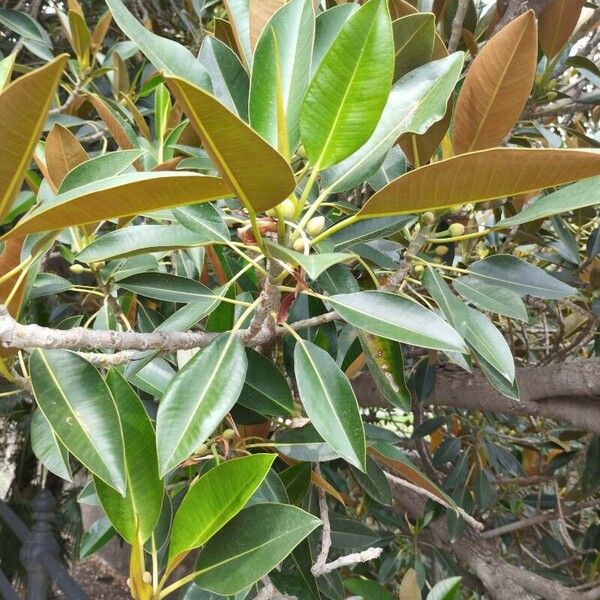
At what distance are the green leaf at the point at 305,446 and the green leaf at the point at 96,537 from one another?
291 mm

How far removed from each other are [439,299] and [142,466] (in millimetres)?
379

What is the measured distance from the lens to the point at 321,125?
0.47 metres

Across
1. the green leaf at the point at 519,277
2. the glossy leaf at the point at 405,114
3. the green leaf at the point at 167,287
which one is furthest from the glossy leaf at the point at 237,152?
the green leaf at the point at 519,277

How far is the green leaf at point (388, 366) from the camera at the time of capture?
68 cm

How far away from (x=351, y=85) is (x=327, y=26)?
228mm

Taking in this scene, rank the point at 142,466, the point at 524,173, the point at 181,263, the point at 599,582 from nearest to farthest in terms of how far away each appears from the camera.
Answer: the point at 524,173 → the point at 142,466 → the point at 181,263 → the point at 599,582

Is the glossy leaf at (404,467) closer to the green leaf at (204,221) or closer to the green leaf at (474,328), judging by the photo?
the green leaf at (474,328)

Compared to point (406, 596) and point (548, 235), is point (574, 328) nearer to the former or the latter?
point (548, 235)

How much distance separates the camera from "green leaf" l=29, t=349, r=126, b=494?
1.74 ft

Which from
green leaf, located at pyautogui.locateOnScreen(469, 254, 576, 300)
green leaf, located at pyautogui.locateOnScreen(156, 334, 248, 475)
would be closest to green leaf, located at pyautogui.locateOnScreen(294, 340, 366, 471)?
green leaf, located at pyautogui.locateOnScreen(156, 334, 248, 475)

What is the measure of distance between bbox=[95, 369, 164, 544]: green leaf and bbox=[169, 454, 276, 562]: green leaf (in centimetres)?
4

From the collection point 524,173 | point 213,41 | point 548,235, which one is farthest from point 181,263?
point 548,235

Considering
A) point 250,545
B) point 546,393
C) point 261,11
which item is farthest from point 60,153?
point 546,393

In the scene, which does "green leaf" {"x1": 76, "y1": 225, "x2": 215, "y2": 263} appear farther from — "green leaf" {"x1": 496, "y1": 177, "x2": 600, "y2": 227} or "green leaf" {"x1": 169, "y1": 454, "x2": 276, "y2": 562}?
"green leaf" {"x1": 496, "y1": 177, "x2": 600, "y2": 227}
